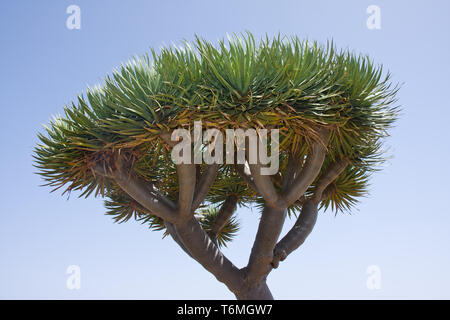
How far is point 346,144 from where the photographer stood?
5883 mm

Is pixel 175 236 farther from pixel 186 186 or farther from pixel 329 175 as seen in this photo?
pixel 329 175

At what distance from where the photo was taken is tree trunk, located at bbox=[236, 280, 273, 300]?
579 centimetres

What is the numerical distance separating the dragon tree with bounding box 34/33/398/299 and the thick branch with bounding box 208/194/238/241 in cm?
127

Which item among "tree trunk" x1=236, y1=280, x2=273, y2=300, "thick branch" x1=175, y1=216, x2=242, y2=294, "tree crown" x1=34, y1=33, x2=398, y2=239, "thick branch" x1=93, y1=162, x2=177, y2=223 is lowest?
"tree trunk" x1=236, y1=280, x2=273, y2=300

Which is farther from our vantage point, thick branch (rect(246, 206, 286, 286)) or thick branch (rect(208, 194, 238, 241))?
thick branch (rect(208, 194, 238, 241))

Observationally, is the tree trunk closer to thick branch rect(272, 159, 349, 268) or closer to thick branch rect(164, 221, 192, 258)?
thick branch rect(272, 159, 349, 268)

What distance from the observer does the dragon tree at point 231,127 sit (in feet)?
16.0

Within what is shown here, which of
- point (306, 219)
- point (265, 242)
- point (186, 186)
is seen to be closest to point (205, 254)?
point (265, 242)

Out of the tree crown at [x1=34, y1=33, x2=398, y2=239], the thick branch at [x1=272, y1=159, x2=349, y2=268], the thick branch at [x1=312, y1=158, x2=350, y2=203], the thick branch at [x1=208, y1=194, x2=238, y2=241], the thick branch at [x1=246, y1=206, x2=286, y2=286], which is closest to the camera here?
the tree crown at [x1=34, y1=33, x2=398, y2=239]

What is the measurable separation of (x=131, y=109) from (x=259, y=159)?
1.55 meters

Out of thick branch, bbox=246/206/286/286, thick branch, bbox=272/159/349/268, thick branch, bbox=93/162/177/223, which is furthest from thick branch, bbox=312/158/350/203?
thick branch, bbox=93/162/177/223

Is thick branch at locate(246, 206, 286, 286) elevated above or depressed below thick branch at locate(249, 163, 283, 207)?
below
